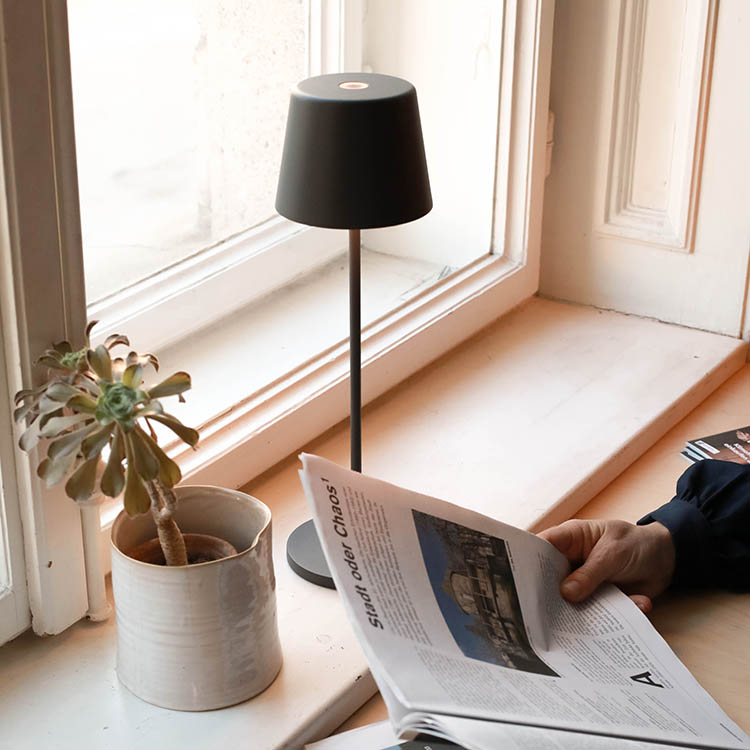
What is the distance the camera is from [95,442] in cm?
77

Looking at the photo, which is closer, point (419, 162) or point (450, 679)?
point (450, 679)

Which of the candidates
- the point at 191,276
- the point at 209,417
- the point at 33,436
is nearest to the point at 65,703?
the point at 33,436

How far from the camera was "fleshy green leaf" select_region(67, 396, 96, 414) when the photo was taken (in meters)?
0.78

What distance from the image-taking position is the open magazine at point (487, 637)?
2.61 feet

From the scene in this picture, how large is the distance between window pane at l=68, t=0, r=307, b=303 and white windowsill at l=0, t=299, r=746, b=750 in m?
0.30

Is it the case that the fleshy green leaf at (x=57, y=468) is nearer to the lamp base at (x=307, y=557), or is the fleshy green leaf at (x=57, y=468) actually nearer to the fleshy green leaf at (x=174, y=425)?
the fleshy green leaf at (x=174, y=425)

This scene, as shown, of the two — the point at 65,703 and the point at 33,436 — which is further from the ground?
the point at 33,436

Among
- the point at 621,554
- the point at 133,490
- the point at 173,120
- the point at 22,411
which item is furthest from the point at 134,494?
the point at 173,120

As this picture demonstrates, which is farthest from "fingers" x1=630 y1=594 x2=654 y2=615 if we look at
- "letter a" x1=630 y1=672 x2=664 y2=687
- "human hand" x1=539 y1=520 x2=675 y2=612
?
"letter a" x1=630 y1=672 x2=664 y2=687

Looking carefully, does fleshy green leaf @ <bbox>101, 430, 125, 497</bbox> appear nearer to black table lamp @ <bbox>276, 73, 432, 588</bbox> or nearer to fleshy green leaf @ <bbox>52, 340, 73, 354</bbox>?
fleshy green leaf @ <bbox>52, 340, 73, 354</bbox>

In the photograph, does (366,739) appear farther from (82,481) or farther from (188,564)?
(82,481)

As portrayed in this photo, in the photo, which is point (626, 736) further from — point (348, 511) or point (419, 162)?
point (419, 162)

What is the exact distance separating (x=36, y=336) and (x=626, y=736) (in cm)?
51

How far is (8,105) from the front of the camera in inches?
32.0
